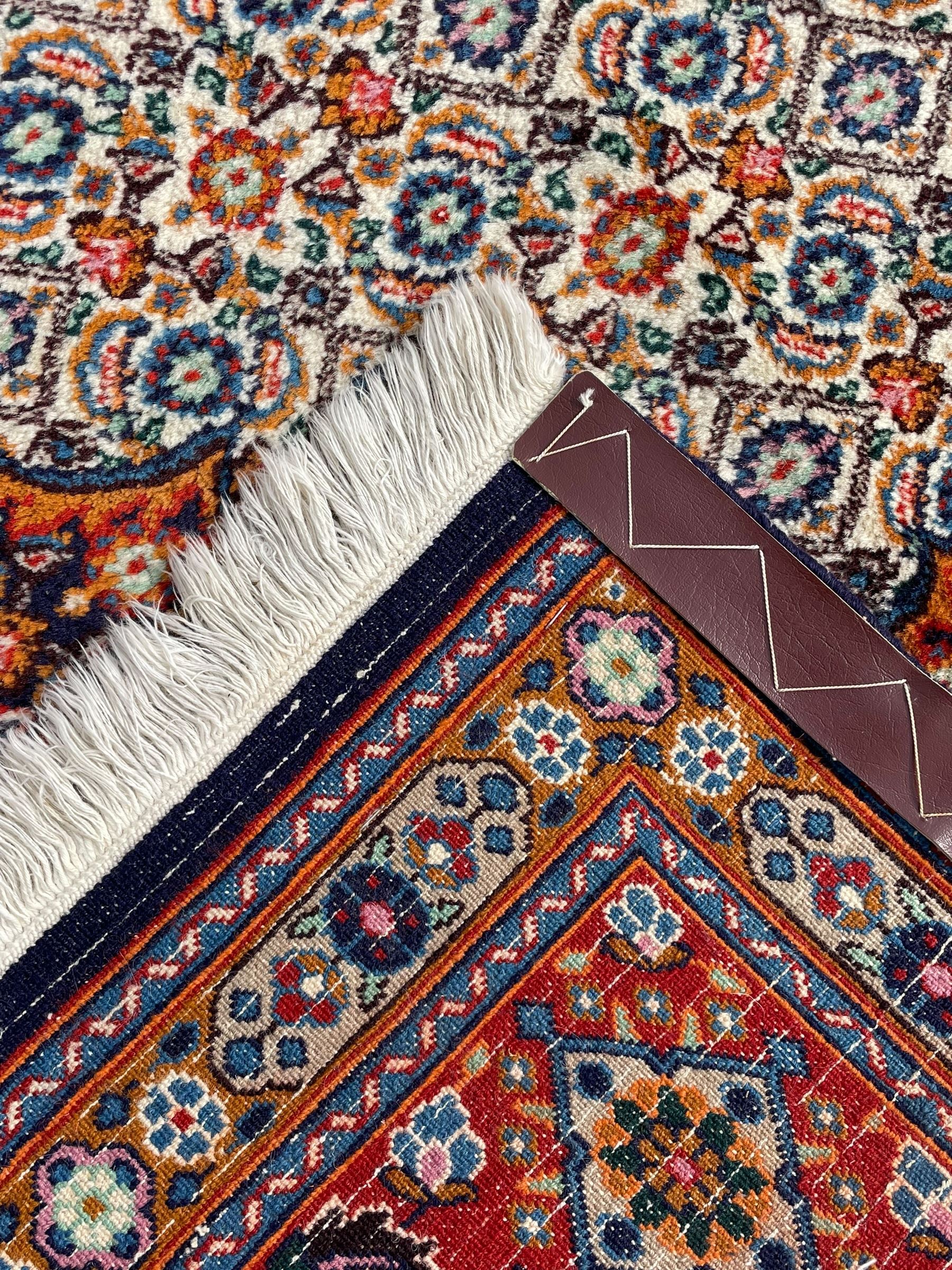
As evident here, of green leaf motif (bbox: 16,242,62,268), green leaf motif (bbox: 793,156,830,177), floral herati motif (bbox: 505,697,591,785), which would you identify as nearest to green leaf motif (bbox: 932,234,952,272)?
green leaf motif (bbox: 793,156,830,177)

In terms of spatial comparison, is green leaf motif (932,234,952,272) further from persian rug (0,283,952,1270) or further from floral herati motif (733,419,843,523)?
persian rug (0,283,952,1270)

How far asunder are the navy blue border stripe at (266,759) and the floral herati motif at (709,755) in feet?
0.67

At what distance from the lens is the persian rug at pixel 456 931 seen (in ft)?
2.46

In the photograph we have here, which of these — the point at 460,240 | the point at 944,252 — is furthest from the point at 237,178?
the point at 944,252

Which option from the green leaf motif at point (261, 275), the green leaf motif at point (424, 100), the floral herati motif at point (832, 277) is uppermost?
the floral herati motif at point (832, 277)

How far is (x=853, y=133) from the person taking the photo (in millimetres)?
848

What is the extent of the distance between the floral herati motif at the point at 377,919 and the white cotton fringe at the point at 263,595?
113 mm

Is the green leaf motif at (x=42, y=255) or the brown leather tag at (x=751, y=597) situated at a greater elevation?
the brown leather tag at (x=751, y=597)

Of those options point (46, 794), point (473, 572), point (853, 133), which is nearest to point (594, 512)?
point (473, 572)

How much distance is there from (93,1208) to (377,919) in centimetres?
28

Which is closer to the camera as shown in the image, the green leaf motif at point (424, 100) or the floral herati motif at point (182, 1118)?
the floral herati motif at point (182, 1118)

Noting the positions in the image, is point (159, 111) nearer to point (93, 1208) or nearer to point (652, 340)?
point (652, 340)

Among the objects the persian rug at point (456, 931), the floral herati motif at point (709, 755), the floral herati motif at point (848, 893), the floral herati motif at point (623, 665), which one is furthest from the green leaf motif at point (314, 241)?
the floral herati motif at point (848, 893)

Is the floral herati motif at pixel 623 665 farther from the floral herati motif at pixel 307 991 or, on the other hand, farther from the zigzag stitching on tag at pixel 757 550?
the floral herati motif at pixel 307 991
